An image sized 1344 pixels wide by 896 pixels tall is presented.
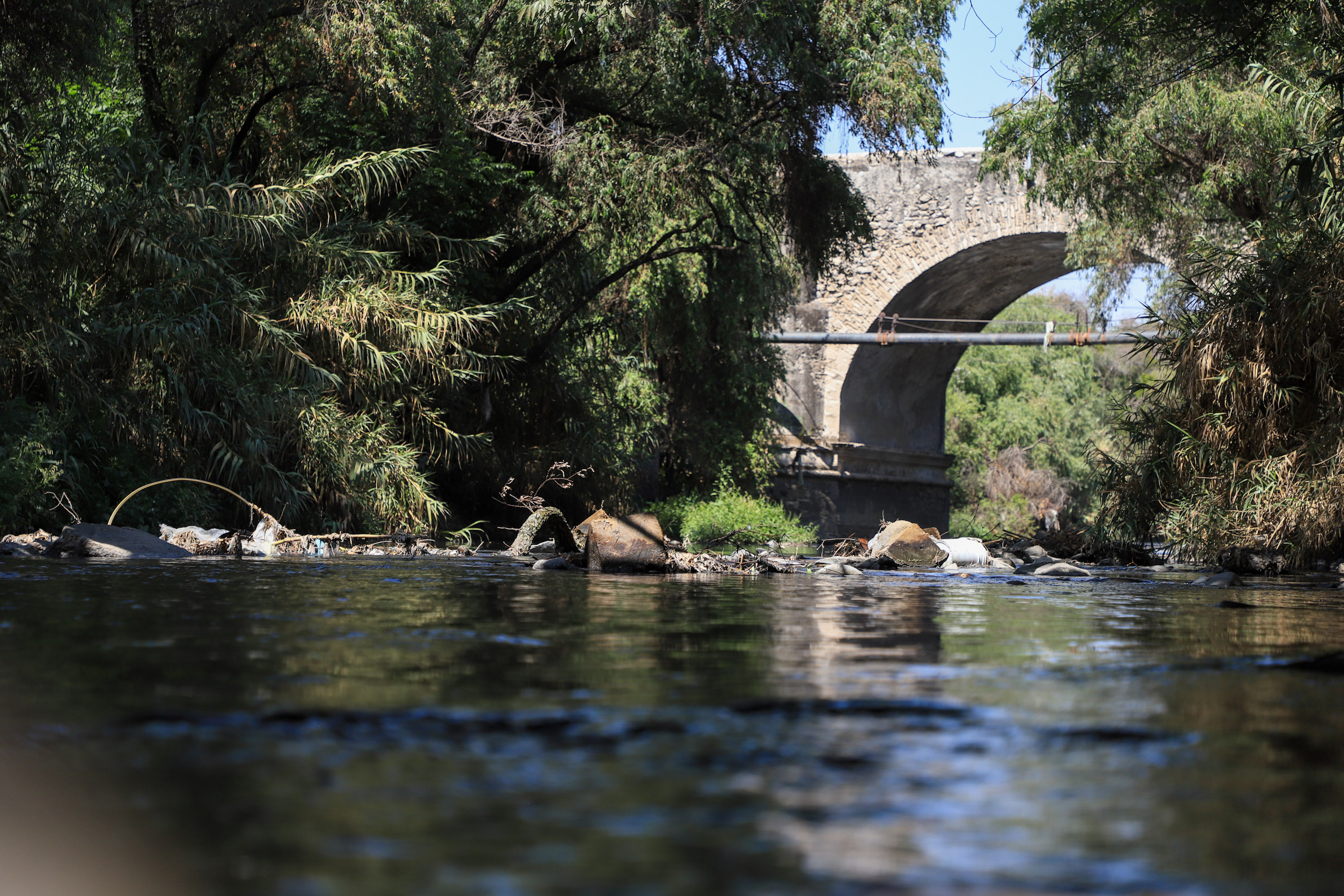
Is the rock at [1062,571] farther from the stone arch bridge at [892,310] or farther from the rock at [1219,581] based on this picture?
the stone arch bridge at [892,310]

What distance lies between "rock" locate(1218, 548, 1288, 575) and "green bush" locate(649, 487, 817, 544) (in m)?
7.49

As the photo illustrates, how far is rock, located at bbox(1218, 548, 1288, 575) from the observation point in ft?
27.8

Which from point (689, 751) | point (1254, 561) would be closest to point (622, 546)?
point (1254, 561)

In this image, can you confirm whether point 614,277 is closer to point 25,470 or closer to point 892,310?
point 25,470

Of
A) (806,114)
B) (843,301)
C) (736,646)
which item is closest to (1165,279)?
(806,114)

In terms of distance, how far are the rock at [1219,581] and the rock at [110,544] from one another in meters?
6.07

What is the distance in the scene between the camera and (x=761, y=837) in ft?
3.93

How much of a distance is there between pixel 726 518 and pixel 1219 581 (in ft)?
32.9

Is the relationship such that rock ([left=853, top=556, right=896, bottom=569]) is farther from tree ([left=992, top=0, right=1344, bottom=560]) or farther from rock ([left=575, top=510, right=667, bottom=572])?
tree ([left=992, top=0, right=1344, bottom=560])

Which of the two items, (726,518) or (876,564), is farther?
(726,518)

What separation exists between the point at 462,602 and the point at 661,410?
1253 cm

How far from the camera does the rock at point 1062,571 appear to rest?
8047 mm

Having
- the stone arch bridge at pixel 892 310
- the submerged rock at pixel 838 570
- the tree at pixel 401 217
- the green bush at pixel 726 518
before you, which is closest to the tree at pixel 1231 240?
the tree at pixel 401 217

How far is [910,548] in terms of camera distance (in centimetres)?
921
